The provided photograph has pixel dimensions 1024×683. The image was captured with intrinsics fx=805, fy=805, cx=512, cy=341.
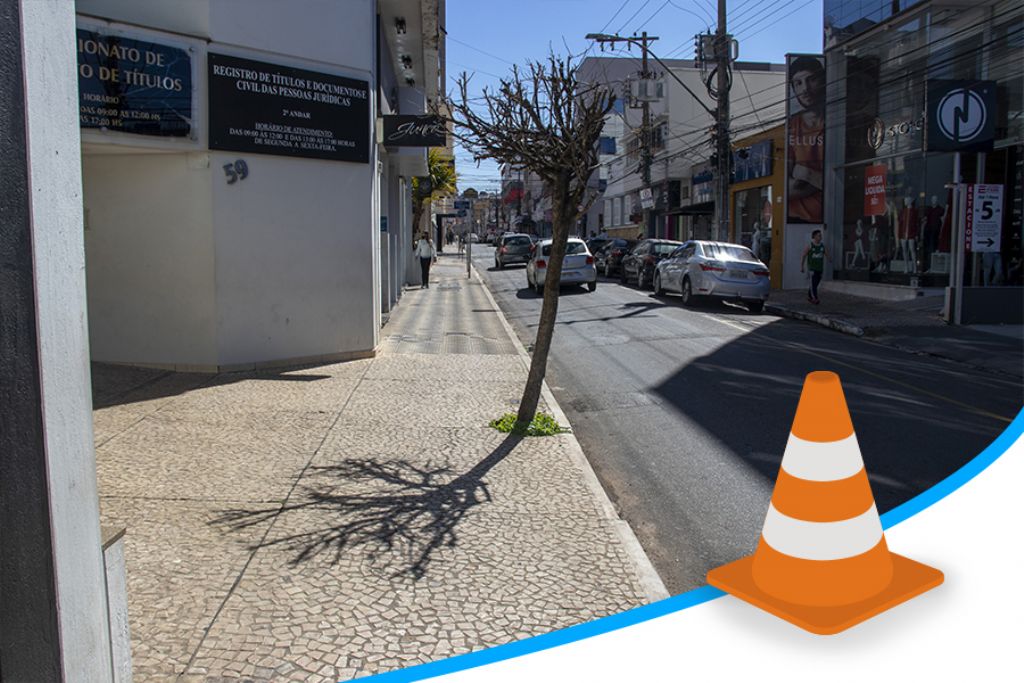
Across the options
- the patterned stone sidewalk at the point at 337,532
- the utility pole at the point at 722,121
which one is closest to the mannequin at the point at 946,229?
the utility pole at the point at 722,121

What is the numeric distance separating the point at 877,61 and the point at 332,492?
20135 millimetres

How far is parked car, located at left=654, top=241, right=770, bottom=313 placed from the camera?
17.5 metres

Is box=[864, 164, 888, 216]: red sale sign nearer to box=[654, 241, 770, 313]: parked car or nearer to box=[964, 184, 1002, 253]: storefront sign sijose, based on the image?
box=[654, 241, 770, 313]: parked car

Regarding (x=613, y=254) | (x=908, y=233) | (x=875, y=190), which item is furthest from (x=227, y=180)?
(x=613, y=254)

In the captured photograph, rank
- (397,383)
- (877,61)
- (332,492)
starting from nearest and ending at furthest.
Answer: (332,492), (397,383), (877,61)

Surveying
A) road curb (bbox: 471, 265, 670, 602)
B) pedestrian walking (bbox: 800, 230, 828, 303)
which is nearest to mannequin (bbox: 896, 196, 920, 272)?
pedestrian walking (bbox: 800, 230, 828, 303)

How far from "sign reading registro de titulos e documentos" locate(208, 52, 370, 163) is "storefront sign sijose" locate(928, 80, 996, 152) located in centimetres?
1045

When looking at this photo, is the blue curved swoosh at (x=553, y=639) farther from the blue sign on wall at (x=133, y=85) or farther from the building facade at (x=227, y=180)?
the blue sign on wall at (x=133, y=85)

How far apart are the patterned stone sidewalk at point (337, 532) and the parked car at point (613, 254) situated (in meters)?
20.3

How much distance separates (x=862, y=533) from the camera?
10.4ft

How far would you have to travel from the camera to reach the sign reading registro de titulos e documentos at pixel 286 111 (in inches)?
362

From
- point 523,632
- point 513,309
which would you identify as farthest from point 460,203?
point 523,632

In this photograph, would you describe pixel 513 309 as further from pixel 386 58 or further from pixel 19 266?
pixel 19 266

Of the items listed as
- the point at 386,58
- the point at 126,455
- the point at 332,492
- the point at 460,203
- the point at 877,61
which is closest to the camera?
the point at 332,492
